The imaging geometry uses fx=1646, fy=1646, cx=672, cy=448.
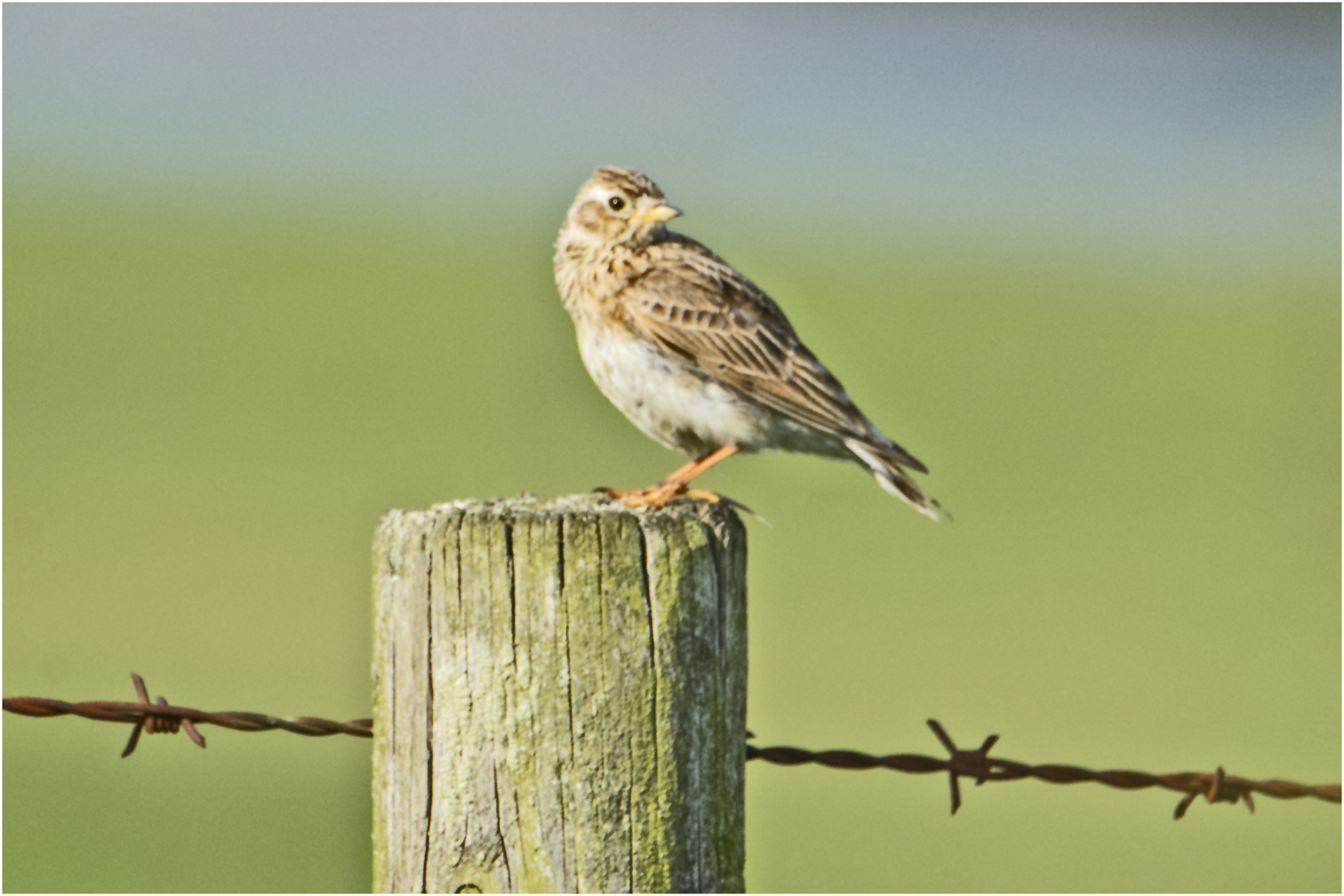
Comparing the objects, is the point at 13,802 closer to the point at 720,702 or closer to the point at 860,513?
the point at 720,702

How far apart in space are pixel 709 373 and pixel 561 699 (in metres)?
3.31

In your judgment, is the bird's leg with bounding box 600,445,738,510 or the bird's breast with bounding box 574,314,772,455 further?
the bird's breast with bounding box 574,314,772,455

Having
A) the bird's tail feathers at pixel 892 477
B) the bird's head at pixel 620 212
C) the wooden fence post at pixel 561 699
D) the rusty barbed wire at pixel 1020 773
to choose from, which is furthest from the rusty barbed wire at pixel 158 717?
the bird's head at pixel 620 212

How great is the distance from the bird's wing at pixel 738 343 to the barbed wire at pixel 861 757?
1.92m

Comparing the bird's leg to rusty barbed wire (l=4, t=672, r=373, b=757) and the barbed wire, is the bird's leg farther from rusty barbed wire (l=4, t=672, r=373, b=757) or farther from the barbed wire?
rusty barbed wire (l=4, t=672, r=373, b=757)

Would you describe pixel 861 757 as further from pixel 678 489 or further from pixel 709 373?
pixel 709 373

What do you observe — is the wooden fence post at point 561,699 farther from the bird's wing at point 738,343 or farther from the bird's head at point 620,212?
the bird's head at point 620,212

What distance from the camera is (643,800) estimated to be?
3570 mm

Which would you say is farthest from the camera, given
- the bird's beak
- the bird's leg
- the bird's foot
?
the bird's beak

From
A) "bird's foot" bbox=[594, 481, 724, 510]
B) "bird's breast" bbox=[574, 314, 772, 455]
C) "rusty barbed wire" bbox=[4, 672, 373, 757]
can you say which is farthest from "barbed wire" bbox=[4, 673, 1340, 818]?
"bird's breast" bbox=[574, 314, 772, 455]

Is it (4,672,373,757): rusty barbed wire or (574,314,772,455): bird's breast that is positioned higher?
(574,314,772,455): bird's breast

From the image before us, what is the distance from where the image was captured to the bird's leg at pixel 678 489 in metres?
4.88

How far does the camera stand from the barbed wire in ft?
14.2

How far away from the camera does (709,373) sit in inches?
264
